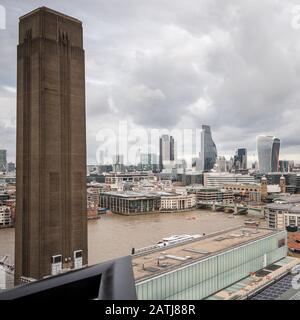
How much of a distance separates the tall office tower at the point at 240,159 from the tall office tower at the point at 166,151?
8.06m

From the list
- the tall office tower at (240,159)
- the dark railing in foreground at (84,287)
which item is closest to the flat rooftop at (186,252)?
the dark railing in foreground at (84,287)

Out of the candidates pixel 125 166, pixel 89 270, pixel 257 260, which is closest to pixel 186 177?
pixel 125 166

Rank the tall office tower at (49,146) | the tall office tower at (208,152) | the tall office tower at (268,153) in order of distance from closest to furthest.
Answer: the tall office tower at (49,146) → the tall office tower at (268,153) → the tall office tower at (208,152)

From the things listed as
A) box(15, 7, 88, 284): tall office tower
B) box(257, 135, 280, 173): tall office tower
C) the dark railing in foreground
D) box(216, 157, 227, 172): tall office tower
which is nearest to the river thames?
box(15, 7, 88, 284): tall office tower

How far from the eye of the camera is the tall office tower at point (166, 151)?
35.1m

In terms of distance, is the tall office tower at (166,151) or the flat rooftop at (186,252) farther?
the tall office tower at (166,151)

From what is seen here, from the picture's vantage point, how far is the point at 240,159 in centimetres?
4128

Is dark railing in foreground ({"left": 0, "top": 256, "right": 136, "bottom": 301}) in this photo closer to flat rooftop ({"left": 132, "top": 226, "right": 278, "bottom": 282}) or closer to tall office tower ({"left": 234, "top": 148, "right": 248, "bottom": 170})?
flat rooftop ({"left": 132, "top": 226, "right": 278, "bottom": 282})

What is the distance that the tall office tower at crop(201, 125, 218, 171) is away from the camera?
113 ft

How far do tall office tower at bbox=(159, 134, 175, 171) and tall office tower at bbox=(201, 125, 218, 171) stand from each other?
10.0ft

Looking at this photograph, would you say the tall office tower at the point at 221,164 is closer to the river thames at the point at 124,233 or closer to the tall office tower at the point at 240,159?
the tall office tower at the point at 240,159

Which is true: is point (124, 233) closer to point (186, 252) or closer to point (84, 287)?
point (186, 252)
